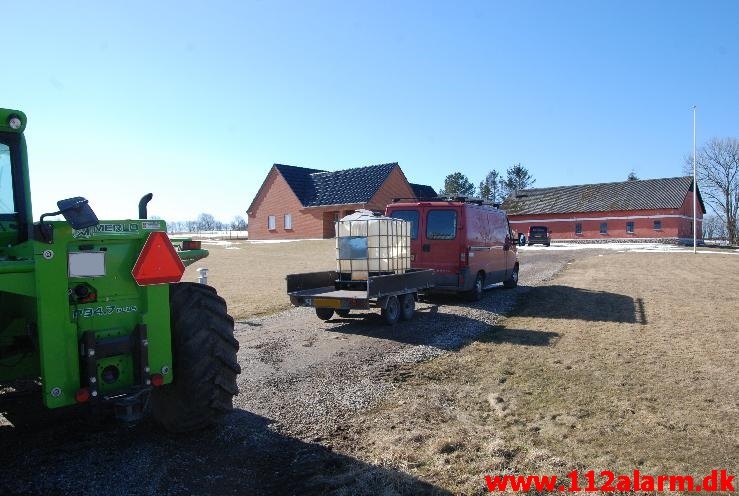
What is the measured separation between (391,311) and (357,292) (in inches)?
29.7

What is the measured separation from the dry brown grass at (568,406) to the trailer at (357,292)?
1.90m

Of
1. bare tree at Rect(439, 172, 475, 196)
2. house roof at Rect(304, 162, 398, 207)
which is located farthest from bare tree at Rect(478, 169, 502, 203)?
house roof at Rect(304, 162, 398, 207)

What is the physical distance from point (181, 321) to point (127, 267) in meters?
0.61

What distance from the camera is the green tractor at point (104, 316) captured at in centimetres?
347

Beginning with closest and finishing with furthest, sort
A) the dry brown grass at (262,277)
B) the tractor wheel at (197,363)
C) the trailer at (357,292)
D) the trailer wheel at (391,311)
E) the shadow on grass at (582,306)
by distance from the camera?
the tractor wheel at (197,363) < the trailer at (357,292) < the trailer wheel at (391,311) < the shadow on grass at (582,306) < the dry brown grass at (262,277)

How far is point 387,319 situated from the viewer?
9.48m

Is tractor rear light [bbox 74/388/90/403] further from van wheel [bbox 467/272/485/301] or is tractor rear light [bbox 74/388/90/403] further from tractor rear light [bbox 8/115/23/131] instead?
van wheel [bbox 467/272/485/301]

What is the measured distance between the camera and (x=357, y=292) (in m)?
9.87

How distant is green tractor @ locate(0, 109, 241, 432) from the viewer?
347 centimetres

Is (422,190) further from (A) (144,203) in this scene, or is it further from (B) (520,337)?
(A) (144,203)

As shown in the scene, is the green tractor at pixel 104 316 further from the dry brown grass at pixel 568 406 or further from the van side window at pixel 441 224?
the van side window at pixel 441 224

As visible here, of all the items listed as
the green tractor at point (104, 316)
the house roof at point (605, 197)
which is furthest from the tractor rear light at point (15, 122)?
the house roof at point (605, 197)

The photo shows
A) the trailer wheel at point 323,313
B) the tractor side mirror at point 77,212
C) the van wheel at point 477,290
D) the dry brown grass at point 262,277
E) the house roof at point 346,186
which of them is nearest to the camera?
the tractor side mirror at point 77,212


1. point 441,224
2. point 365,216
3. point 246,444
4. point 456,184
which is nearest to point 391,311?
A: point 365,216
